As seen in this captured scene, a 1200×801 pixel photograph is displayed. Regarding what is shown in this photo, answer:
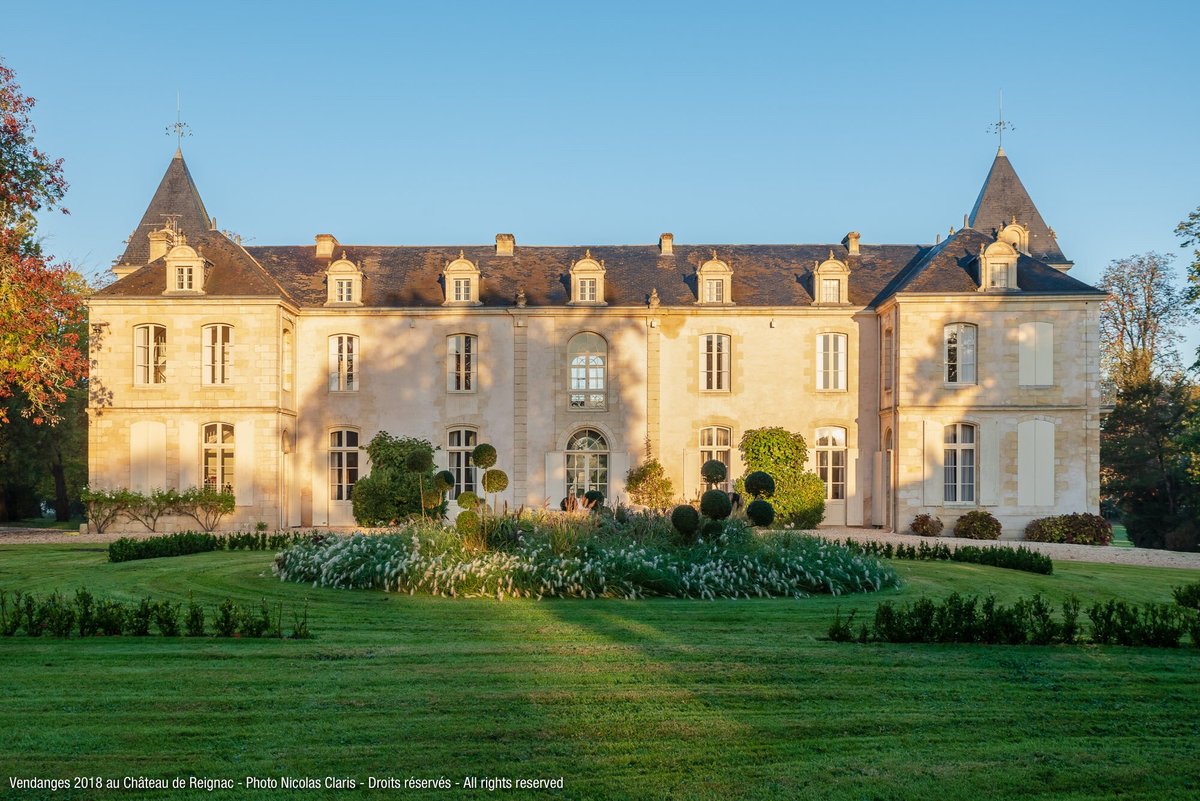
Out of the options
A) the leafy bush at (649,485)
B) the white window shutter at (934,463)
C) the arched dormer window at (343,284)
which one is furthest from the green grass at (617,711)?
the arched dormer window at (343,284)

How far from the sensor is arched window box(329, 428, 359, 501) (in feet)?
78.2

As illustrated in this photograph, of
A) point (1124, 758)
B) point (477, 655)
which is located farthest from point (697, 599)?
point (1124, 758)

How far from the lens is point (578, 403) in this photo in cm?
2383

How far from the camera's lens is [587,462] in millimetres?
23891

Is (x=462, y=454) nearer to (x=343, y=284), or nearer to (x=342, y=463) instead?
(x=342, y=463)

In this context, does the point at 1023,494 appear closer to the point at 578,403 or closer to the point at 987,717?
the point at 578,403

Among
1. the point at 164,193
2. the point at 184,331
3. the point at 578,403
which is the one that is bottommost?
the point at 578,403

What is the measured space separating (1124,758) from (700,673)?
2.61m

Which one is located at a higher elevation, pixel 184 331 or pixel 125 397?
pixel 184 331

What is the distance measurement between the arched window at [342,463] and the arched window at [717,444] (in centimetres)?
900

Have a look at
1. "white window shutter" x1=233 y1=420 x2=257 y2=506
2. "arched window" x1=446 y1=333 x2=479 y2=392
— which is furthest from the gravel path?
"arched window" x1=446 y1=333 x2=479 y2=392

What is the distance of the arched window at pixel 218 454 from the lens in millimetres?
22547

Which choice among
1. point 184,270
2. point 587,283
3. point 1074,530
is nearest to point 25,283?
point 184,270

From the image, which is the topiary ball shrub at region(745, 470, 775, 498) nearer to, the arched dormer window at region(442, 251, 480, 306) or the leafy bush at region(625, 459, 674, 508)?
the leafy bush at region(625, 459, 674, 508)
